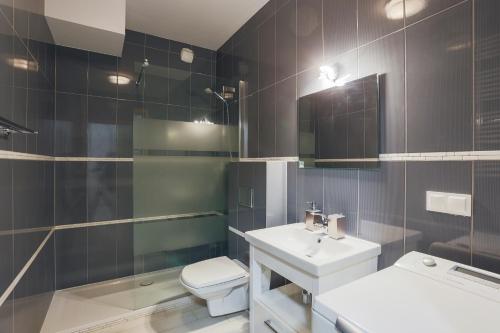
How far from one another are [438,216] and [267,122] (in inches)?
57.3

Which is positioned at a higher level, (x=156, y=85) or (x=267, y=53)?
(x=267, y=53)

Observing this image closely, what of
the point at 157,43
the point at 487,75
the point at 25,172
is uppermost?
the point at 157,43

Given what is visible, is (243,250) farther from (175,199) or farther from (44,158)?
(44,158)

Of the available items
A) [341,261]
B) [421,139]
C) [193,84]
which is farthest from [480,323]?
[193,84]

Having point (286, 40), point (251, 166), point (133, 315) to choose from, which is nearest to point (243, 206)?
point (251, 166)

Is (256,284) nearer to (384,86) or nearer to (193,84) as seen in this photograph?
(384,86)

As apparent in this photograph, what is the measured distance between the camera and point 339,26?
1.54 meters

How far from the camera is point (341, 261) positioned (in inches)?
44.6

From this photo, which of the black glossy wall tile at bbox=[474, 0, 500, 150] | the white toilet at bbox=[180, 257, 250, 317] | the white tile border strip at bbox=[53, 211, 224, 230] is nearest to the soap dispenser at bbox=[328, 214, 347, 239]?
the black glossy wall tile at bbox=[474, 0, 500, 150]

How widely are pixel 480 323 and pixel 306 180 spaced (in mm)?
1206

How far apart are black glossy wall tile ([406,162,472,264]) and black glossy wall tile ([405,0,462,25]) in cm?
69

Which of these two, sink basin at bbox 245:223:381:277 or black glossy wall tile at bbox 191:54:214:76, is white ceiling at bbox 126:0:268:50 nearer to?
→ black glossy wall tile at bbox 191:54:214:76

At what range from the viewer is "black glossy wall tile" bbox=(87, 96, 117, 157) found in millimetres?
2438

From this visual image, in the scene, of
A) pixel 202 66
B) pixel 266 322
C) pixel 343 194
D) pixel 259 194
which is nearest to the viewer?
pixel 266 322
